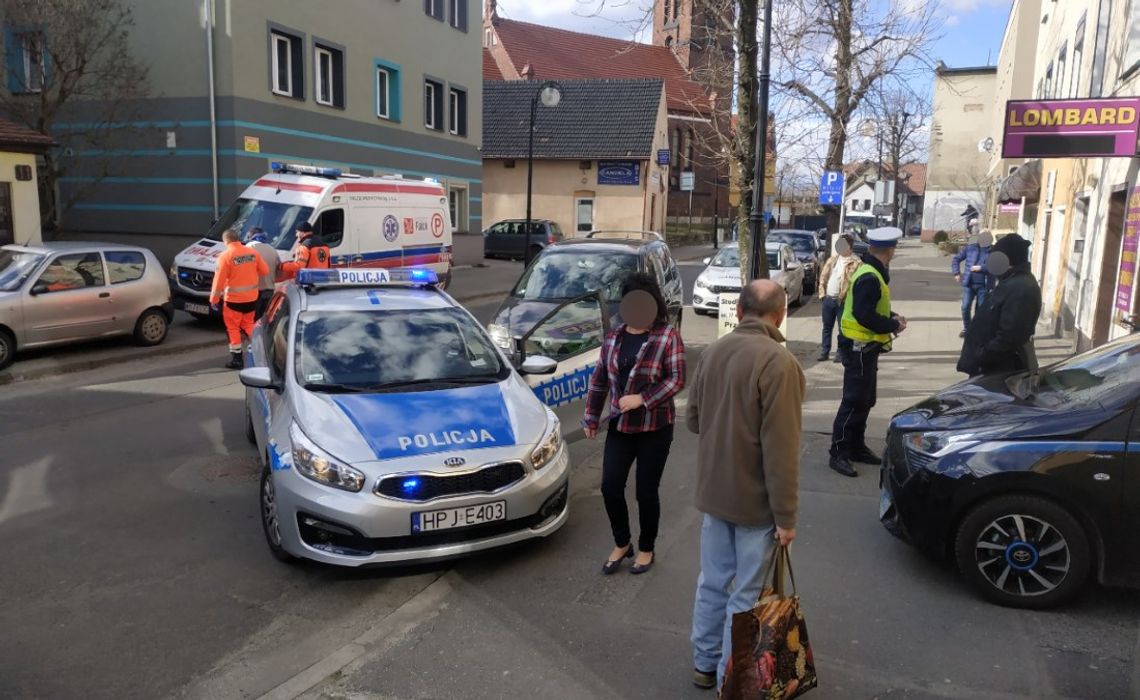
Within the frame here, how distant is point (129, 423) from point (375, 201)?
8364 millimetres

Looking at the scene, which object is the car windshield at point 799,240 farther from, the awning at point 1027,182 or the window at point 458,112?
the window at point 458,112

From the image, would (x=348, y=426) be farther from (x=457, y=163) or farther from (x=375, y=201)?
(x=457, y=163)

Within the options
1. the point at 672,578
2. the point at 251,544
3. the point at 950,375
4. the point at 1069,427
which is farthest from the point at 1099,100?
the point at 251,544

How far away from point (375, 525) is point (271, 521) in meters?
0.99

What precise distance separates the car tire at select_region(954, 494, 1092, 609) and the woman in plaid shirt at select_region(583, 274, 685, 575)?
1674mm

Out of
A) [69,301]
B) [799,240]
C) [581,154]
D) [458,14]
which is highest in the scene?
[458,14]

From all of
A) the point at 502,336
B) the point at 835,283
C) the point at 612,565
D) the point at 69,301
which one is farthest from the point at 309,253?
the point at 612,565

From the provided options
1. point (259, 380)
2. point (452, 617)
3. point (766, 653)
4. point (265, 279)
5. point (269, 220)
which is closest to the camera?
point (766, 653)

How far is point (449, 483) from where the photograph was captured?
183 inches

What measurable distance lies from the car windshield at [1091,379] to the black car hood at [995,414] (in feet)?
0.28

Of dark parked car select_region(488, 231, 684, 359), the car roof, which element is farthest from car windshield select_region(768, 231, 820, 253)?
the car roof

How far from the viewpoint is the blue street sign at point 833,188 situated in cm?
1712

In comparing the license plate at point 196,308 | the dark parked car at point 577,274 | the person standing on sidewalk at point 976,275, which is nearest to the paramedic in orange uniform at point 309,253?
the license plate at point 196,308

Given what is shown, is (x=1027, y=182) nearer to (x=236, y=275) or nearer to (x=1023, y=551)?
(x=236, y=275)
